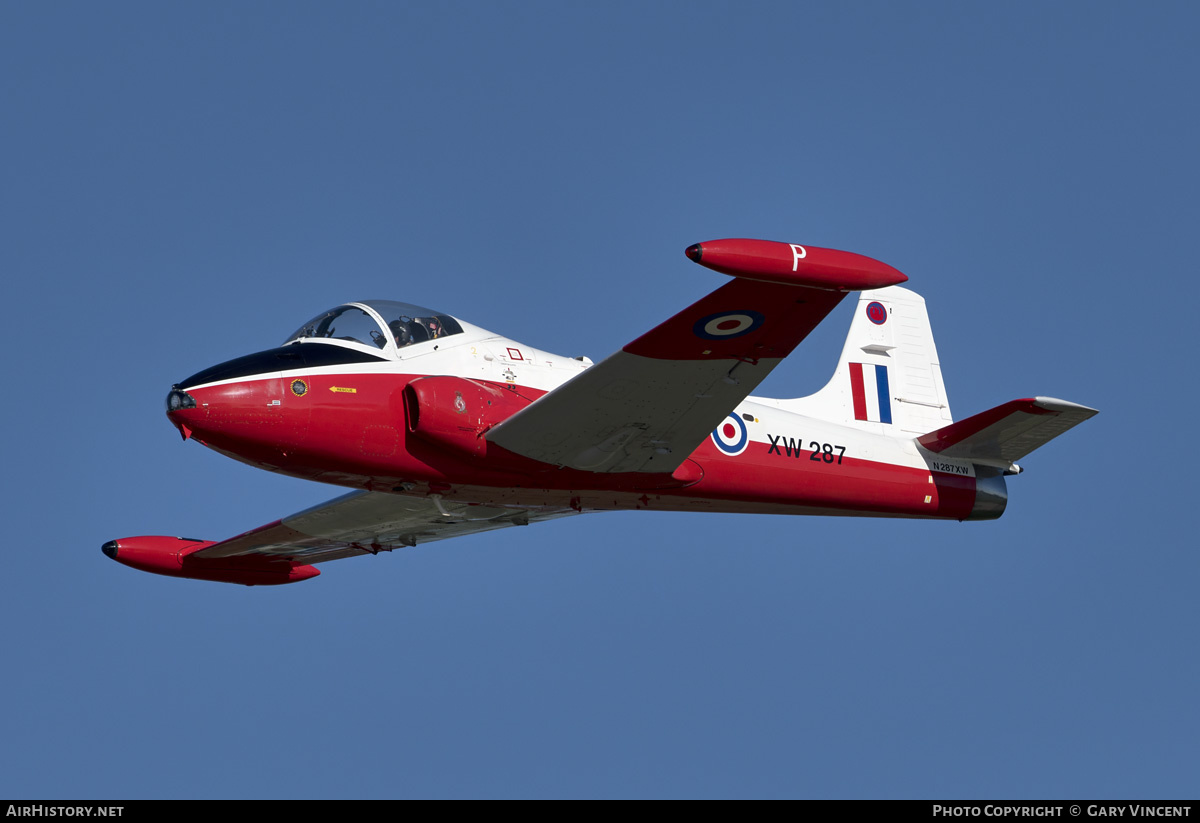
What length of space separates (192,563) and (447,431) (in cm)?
850

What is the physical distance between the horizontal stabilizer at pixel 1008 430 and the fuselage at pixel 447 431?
146cm

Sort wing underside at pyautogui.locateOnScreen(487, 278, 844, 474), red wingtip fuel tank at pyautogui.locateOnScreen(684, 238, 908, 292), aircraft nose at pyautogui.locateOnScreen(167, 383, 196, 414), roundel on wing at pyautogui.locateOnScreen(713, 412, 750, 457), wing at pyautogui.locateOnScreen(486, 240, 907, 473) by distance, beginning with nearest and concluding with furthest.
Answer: red wingtip fuel tank at pyautogui.locateOnScreen(684, 238, 908, 292), wing at pyautogui.locateOnScreen(486, 240, 907, 473), wing underside at pyautogui.locateOnScreen(487, 278, 844, 474), aircraft nose at pyautogui.locateOnScreen(167, 383, 196, 414), roundel on wing at pyautogui.locateOnScreen(713, 412, 750, 457)

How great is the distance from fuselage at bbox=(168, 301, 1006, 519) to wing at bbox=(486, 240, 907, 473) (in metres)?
0.50

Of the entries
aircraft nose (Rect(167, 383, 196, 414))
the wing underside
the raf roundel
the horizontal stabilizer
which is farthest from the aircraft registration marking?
aircraft nose (Rect(167, 383, 196, 414))

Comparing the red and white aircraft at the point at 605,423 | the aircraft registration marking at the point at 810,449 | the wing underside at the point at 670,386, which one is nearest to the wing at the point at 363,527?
the red and white aircraft at the point at 605,423

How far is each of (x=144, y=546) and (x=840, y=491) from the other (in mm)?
11840

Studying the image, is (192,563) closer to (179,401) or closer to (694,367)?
(179,401)

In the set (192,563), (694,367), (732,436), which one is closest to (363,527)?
(192,563)

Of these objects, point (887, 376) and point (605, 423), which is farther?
point (887, 376)

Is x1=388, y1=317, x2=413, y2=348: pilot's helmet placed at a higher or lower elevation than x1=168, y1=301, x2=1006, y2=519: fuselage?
higher

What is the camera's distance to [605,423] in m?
18.6

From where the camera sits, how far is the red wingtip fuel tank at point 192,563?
24703mm

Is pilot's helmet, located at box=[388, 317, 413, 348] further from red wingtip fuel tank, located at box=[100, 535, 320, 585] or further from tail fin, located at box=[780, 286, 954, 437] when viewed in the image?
red wingtip fuel tank, located at box=[100, 535, 320, 585]

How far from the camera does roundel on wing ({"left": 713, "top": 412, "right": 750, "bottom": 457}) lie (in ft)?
67.8
